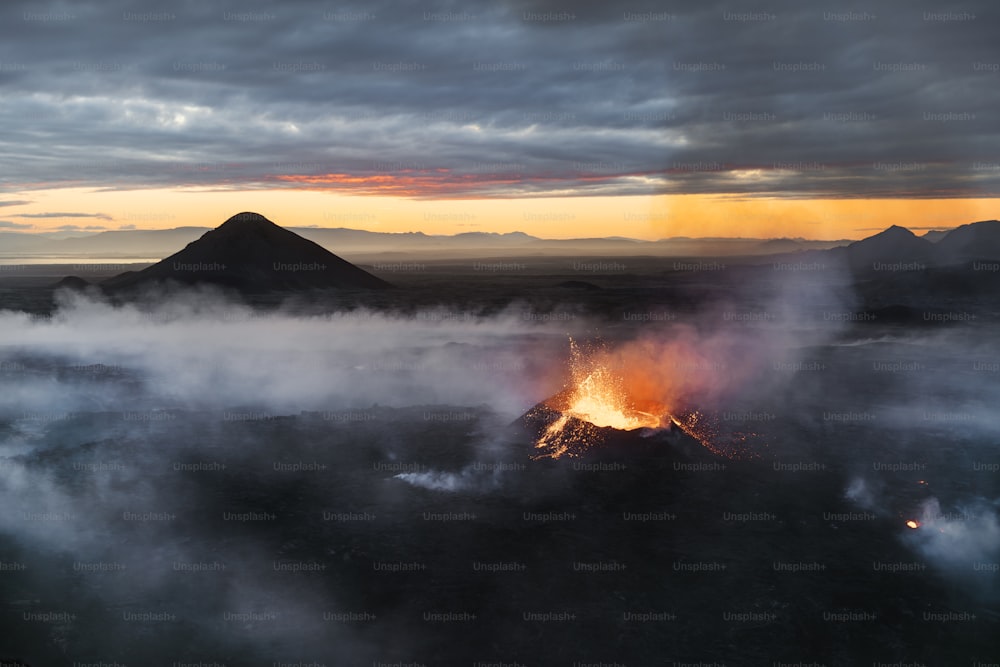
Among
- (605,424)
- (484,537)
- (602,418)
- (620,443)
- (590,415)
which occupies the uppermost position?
(590,415)

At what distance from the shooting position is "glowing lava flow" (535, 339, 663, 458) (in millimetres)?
57406

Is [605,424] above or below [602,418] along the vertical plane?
below

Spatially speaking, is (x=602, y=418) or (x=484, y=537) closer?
(x=484, y=537)

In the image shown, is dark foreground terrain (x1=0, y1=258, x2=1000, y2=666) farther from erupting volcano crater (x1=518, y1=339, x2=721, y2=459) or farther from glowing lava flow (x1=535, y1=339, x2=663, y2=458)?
glowing lava flow (x1=535, y1=339, x2=663, y2=458)

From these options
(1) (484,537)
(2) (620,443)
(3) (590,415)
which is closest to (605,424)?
(3) (590,415)

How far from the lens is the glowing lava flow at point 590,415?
188 ft

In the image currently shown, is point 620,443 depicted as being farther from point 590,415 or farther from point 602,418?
point 590,415

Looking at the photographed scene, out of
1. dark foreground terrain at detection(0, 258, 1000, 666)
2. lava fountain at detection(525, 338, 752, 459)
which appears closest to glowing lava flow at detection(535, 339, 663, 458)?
lava fountain at detection(525, 338, 752, 459)

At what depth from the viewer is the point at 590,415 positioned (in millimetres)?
63938

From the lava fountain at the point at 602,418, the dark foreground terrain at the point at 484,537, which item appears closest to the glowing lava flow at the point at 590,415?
the lava fountain at the point at 602,418

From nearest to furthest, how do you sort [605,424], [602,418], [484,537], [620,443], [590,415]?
[484,537] < [620,443] < [605,424] < [602,418] < [590,415]

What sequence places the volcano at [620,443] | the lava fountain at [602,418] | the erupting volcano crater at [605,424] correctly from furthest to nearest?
the lava fountain at [602,418] < the erupting volcano crater at [605,424] < the volcano at [620,443]

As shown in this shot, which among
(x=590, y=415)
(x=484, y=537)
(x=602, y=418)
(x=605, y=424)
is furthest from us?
(x=590, y=415)

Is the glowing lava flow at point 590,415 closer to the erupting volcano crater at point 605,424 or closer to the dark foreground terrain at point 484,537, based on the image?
the erupting volcano crater at point 605,424
